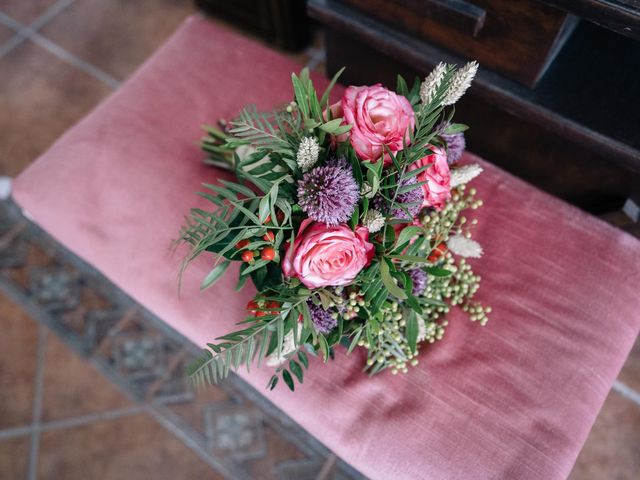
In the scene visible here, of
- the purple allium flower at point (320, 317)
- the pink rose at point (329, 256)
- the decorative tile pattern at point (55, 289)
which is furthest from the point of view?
the decorative tile pattern at point (55, 289)

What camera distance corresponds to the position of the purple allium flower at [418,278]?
2.47 ft

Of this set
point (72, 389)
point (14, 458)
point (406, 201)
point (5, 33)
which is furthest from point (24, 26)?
point (406, 201)

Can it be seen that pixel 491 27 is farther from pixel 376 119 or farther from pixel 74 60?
pixel 74 60

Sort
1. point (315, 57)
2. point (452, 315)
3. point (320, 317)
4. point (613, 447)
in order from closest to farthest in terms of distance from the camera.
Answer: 1. point (320, 317)
2. point (452, 315)
3. point (613, 447)
4. point (315, 57)

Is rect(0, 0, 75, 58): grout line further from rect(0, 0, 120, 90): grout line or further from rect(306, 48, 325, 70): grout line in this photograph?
rect(306, 48, 325, 70): grout line

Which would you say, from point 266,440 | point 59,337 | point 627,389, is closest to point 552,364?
point 627,389

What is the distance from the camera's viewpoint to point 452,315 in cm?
88

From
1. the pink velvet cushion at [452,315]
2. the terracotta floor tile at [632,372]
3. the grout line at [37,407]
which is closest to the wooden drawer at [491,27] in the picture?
the pink velvet cushion at [452,315]

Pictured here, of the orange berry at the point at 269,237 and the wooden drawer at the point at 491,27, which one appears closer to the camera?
the orange berry at the point at 269,237

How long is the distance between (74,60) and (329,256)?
5.32ft

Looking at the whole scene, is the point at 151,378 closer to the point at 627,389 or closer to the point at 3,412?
the point at 3,412

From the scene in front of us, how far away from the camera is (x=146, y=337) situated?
54.0 inches

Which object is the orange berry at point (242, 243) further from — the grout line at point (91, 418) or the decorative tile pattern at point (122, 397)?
the grout line at point (91, 418)

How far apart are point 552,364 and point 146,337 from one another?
40.4 inches
